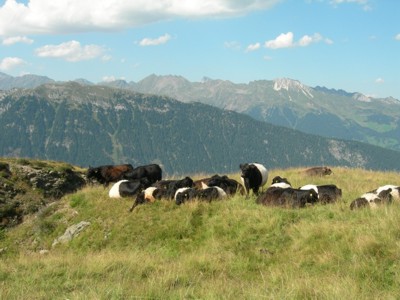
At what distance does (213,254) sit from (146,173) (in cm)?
1348

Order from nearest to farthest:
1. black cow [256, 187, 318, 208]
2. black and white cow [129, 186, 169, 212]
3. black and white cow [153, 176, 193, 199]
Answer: black cow [256, 187, 318, 208], black and white cow [129, 186, 169, 212], black and white cow [153, 176, 193, 199]

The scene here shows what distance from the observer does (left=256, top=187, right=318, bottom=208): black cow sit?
1636 cm

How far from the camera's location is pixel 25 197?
2569 cm

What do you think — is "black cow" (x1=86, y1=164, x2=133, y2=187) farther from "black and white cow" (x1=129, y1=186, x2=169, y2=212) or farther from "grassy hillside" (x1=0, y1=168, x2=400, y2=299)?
"black and white cow" (x1=129, y1=186, x2=169, y2=212)

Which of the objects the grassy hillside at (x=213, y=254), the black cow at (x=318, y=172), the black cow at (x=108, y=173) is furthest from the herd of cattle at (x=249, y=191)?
the black cow at (x=318, y=172)

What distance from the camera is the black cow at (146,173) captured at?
24.9m

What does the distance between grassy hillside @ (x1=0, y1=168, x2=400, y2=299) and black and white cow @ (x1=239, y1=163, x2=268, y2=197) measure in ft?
5.81

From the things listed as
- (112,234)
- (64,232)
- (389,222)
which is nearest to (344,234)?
(389,222)

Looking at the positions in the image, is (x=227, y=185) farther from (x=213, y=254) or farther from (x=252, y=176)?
(x=213, y=254)

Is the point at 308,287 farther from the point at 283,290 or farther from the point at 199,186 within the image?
the point at 199,186

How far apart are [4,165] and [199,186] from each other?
53.2 ft

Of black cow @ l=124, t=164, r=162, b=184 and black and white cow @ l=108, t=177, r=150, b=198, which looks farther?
black cow @ l=124, t=164, r=162, b=184

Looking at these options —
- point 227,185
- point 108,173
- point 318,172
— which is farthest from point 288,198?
point 108,173

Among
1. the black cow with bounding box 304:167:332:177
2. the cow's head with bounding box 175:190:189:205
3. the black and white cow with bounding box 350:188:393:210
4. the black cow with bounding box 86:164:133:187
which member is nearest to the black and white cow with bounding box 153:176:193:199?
the cow's head with bounding box 175:190:189:205
